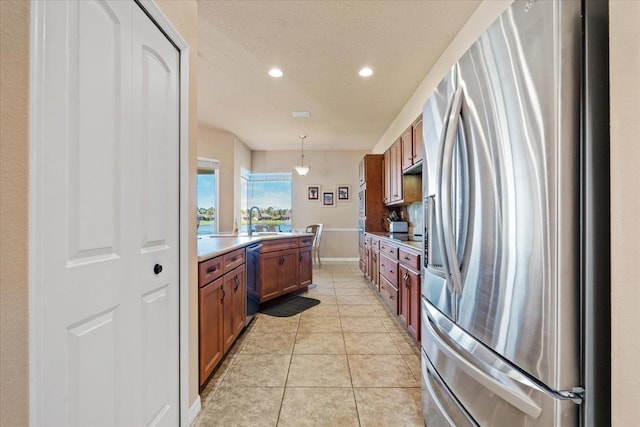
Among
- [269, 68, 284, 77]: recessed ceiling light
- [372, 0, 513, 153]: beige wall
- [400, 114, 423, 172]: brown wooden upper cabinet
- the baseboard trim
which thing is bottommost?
the baseboard trim

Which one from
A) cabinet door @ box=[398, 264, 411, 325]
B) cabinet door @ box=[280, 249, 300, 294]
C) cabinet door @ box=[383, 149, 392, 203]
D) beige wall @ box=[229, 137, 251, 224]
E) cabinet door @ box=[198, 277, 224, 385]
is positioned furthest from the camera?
beige wall @ box=[229, 137, 251, 224]

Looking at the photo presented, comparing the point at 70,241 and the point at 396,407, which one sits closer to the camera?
the point at 70,241

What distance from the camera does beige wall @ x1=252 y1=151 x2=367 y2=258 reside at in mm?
7066

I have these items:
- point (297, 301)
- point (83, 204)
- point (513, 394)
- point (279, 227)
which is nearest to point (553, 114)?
point (513, 394)

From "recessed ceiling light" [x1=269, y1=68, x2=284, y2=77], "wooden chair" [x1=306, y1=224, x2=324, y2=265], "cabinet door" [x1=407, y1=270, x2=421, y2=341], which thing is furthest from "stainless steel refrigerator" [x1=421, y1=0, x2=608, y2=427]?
"wooden chair" [x1=306, y1=224, x2=324, y2=265]

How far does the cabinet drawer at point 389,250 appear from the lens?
2.92 metres

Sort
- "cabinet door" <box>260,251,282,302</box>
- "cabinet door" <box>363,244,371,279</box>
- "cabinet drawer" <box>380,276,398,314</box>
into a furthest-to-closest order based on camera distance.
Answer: "cabinet door" <box>363,244,371,279</box> → "cabinet door" <box>260,251,282,302</box> → "cabinet drawer" <box>380,276,398,314</box>

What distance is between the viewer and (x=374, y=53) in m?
2.83

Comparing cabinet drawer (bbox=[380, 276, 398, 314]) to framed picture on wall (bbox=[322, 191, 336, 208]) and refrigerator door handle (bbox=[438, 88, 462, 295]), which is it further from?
framed picture on wall (bbox=[322, 191, 336, 208])

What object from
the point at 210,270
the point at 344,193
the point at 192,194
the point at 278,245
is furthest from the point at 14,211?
the point at 344,193

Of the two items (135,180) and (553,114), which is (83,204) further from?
(553,114)

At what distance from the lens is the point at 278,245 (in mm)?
3551

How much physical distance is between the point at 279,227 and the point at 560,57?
6.63 m

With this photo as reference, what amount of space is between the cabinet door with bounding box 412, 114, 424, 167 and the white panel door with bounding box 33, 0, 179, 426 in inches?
95.7
